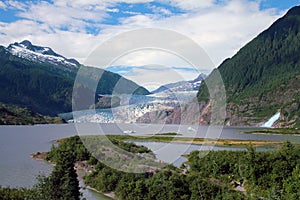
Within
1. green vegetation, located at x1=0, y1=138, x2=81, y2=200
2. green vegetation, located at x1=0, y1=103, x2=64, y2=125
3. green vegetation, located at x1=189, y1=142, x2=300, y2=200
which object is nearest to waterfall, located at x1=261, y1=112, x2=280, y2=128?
green vegetation, located at x1=0, y1=103, x2=64, y2=125

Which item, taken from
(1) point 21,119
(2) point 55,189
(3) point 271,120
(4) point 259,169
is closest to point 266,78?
(3) point 271,120

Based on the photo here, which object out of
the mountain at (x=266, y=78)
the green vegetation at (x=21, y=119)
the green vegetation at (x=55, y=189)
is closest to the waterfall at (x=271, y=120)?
the mountain at (x=266, y=78)

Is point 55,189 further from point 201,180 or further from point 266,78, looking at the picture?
point 266,78

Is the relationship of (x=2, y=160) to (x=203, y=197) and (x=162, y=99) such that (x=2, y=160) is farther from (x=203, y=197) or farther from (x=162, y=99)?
(x=162, y=99)

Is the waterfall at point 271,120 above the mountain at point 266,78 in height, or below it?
below

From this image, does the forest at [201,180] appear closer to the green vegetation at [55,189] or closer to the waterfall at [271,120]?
the green vegetation at [55,189]

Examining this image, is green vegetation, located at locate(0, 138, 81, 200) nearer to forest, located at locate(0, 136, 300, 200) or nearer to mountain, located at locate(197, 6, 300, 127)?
forest, located at locate(0, 136, 300, 200)

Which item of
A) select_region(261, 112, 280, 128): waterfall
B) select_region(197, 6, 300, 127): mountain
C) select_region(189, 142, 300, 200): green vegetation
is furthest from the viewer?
select_region(197, 6, 300, 127): mountain

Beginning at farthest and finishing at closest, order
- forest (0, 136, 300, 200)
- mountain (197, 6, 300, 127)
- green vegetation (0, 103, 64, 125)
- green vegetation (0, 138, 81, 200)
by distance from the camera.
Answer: mountain (197, 6, 300, 127) < green vegetation (0, 103, 64, 125) < forest (0, 136, 300, 200) < green vegetation (0, 138, 81, 200)
